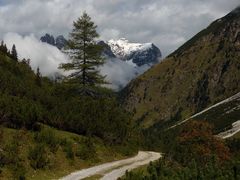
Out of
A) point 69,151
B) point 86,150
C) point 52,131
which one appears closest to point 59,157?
point 69,151

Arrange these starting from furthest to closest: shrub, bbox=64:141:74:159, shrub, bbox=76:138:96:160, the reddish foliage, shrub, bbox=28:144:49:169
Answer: the reddish foliage → shrub, bbox=76:138:96:160 → shrub, bbox=64:141:74:159 → shrub, bbox=28:144:49:169

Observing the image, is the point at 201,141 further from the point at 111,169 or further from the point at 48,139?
the point at 48,139

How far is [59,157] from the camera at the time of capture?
121ft

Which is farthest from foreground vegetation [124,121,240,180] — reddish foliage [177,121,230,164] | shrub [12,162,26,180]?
shrub [12,162,26,180]

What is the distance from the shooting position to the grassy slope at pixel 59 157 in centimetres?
3244

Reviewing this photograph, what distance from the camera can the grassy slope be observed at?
3244cm

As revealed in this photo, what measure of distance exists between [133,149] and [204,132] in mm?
13209

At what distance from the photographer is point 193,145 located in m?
56.6

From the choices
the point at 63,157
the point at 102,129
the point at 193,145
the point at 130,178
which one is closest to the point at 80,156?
the point at 63,157

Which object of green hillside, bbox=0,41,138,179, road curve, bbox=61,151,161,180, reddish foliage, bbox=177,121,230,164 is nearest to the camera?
green hillside, bbox=0,41,138,179

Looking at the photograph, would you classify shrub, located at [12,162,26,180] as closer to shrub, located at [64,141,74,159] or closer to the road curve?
the road curve

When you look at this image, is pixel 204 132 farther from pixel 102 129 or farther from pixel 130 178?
pixel 130 178

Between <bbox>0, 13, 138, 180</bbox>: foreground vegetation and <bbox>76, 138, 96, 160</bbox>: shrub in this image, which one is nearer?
<bbox>0, 13, 138, 180</bbox>: foreground vegetation

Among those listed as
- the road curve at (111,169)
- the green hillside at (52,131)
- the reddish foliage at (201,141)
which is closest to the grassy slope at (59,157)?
the green hillside at (52,131)
